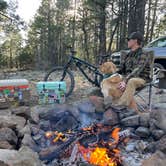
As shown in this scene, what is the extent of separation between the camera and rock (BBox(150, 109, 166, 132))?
2.62m

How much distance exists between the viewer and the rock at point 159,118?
103 inches

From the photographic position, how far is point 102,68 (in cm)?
409

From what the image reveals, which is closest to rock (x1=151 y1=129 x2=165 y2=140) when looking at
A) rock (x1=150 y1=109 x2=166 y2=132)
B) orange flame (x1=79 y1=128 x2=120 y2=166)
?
→ rock (x1=150 y1=109 x2=166 y2=132)

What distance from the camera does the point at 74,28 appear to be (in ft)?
64.2

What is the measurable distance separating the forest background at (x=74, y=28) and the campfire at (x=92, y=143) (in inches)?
262

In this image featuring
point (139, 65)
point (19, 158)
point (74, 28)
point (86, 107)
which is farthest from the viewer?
point (74, 28)

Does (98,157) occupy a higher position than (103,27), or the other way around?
(103,27)

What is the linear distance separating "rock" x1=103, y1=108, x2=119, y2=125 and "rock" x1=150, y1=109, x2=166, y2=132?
1.35ft

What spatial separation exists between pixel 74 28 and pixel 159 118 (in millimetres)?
17654

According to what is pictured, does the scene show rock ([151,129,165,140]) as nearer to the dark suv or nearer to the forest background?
the dark suv

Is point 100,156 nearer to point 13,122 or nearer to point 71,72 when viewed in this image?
point 13,122

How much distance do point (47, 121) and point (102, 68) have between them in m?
1.55

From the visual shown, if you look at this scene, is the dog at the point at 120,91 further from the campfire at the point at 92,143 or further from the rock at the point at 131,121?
the campfire at the point at 92,143

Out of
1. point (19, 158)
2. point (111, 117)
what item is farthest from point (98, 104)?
point (19, 158)
